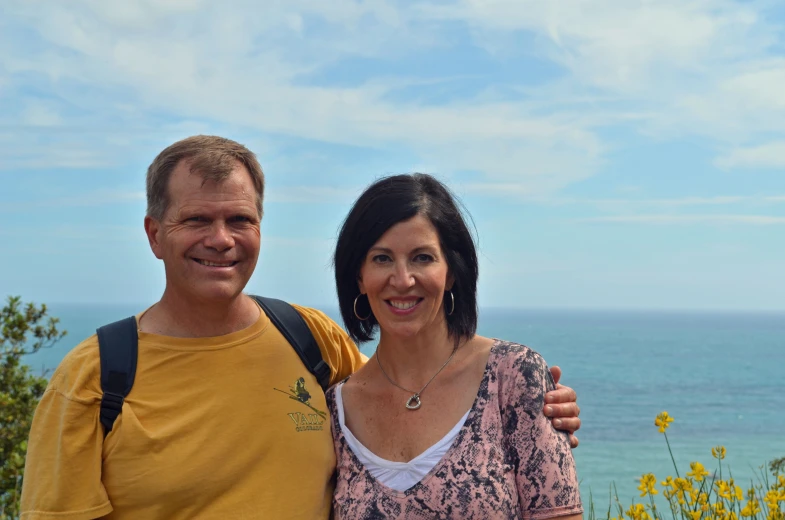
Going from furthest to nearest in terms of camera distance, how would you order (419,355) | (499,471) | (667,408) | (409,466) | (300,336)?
(667,408), (300,336), (419,355), (409,466), (499,471)

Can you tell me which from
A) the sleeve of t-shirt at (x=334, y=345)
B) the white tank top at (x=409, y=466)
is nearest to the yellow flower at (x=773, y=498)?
the white tank top at (x=409, y=466)

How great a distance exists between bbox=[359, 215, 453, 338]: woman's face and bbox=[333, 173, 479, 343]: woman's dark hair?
0.05 meters

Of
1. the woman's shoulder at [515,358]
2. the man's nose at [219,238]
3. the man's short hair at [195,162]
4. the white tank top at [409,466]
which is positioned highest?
the man's short hair at [195,162]

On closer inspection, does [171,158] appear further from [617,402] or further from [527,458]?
[617,402]

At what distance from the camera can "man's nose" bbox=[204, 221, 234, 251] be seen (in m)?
3.51

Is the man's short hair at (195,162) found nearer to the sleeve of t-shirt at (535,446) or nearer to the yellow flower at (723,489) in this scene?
the sleeve of t-shirt at (535,446)

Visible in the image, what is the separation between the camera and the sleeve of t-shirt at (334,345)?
405 cm

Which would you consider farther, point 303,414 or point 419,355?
point 419,355

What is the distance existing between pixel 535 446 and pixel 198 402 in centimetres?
144

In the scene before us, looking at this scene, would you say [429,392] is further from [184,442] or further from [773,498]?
[773,498]

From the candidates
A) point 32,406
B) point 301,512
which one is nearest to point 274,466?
point 301,512

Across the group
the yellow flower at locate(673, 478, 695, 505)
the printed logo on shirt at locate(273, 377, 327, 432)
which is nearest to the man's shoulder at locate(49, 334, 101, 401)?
the printed logo on shirt at locate(273, 377, 327, 432)

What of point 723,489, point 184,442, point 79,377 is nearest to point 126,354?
point 79,377

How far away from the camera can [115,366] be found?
11.0 ft
